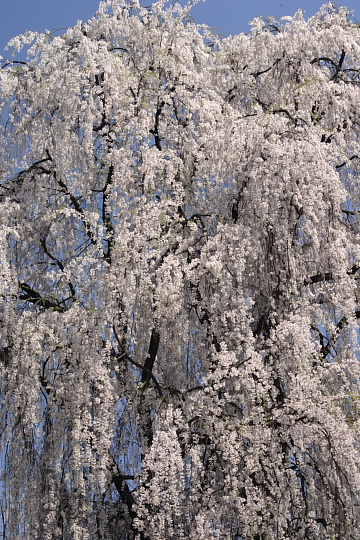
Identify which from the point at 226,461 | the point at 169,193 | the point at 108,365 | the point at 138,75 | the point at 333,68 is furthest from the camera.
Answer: the point at 333,68

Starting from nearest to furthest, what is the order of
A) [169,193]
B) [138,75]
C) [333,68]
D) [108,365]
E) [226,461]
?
[226,461] → [108,365] → [169,193] → [138,75] → [333,68]

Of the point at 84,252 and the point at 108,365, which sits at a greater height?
the point at 84,252

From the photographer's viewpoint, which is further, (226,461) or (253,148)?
(253,148)

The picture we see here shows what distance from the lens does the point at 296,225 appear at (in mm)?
7828

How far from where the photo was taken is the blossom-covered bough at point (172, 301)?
21.7 ft

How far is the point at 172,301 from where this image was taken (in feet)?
24.0

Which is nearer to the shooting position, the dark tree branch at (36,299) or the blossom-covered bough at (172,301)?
the blossom-covered bough at (172,301)

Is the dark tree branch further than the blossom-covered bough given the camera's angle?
Yes

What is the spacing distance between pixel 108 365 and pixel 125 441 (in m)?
0.79

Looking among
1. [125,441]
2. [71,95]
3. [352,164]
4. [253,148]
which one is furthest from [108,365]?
[352,164]

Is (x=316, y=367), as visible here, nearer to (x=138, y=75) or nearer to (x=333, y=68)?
(x=138, y=75)

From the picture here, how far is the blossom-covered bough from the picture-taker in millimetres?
6609

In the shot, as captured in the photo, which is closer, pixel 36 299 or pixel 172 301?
pixel 172 301

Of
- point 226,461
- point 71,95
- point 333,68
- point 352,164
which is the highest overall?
point 333,68
